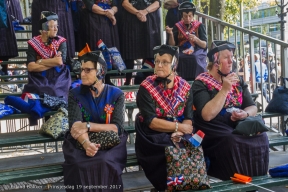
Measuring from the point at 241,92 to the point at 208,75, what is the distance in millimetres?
386

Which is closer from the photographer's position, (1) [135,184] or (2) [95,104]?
(2) [95,104]

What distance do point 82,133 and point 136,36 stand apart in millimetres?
2867

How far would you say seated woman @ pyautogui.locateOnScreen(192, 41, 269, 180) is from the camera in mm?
4082

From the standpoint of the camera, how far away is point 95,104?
3.88 meters

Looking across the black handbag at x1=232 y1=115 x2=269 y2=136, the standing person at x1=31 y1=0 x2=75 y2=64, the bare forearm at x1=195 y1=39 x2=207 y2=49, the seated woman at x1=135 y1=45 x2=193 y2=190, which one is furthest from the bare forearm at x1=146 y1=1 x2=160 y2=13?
the black handbag at x1=232 y1=115 x2=269 y2=136

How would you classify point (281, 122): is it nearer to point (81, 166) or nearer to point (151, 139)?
point (151, 139)

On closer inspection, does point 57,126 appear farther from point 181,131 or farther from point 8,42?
point 8,42

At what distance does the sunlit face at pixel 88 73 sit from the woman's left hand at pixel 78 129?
1.24 feet

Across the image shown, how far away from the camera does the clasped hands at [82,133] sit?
3568 millimetres

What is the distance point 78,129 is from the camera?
12.1 feet

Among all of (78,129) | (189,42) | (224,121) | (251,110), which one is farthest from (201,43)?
(78,129)

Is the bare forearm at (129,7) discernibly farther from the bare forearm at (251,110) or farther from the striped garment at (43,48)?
the bare forearm at (251,110)

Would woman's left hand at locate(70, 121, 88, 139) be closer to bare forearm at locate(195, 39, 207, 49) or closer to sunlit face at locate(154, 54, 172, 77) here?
sunlit face at locate(154, 54, 172, 77)

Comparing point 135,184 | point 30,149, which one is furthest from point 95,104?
point 30,149
